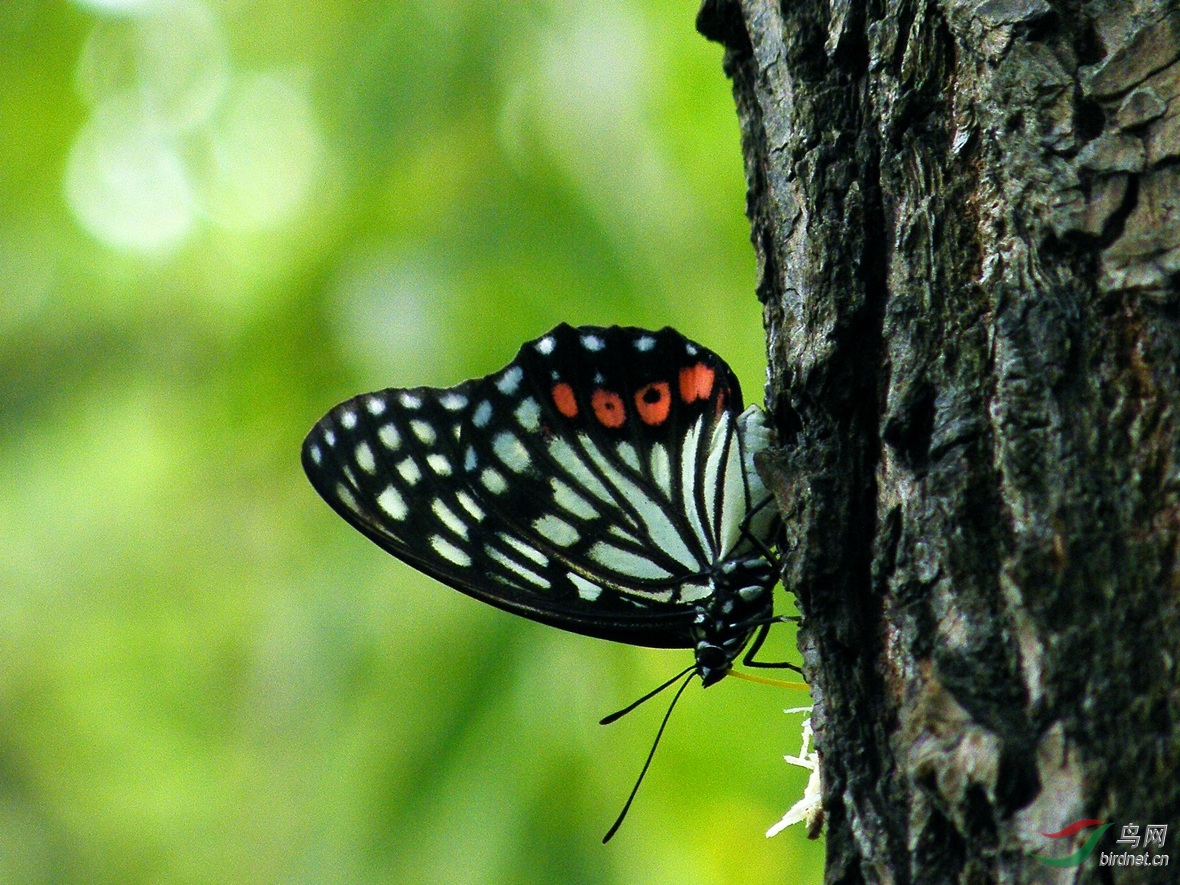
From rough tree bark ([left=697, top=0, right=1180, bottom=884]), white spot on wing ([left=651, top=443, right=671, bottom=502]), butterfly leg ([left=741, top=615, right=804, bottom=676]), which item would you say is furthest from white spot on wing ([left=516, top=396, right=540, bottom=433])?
rough tree bark ([left=697, top=0, right=1180, bottom=884])

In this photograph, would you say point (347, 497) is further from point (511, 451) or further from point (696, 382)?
point (696, 382)

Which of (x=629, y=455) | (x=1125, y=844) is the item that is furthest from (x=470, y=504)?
(x=1125, y=844)

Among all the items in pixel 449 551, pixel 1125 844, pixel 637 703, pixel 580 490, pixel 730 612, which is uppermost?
pixel 580 490

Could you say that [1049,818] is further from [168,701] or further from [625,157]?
[168,701]

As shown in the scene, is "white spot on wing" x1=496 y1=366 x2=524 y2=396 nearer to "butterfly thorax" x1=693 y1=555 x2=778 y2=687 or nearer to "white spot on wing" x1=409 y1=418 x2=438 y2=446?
"white spot on wing" x1=409 y1=418 x2=438 y2=446

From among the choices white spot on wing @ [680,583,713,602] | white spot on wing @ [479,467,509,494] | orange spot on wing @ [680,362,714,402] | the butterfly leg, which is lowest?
the butterfly leg

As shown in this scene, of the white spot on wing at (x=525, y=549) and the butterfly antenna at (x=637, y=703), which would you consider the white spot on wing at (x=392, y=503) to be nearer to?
the white spot on wing at (x=525, y=549)

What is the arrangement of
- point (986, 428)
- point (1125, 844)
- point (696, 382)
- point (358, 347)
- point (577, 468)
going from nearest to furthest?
point (1125, 844) → point (986, 428) → point (696, 382) → point (577, 468) → point (358, 347)
